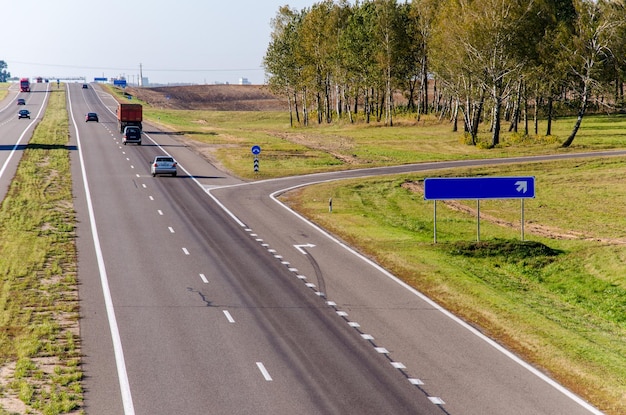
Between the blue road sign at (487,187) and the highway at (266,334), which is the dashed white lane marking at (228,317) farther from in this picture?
the blue road sign at (487,187)

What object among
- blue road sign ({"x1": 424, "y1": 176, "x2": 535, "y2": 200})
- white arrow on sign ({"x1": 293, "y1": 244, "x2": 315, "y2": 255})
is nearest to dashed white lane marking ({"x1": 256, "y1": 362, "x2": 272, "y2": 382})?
Result: white arrow on sign ({"x1": 293, "y1": 244, "x2": 315, "y2": 255})

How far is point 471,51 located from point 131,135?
33470 millimetres

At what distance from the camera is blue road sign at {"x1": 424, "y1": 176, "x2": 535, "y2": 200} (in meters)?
36.6

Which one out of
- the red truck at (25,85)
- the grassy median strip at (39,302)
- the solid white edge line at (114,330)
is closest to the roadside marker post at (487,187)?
the solid white edge line at (114,330)

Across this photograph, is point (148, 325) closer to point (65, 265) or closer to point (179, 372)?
point (179, 372)

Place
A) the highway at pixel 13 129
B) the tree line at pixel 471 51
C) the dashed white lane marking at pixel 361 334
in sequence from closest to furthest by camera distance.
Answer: the dashed white lane marking at pixel 361 334, the highway at pixel 13 129, the tree line at pixel 471 51

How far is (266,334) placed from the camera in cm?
2294

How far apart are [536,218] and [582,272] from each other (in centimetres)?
1419

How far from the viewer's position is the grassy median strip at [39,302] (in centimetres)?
1850

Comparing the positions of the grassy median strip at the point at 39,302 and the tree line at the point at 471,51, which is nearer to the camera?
the grassy median strip at the point at 39,302

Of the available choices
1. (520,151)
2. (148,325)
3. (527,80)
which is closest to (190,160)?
(520,151)

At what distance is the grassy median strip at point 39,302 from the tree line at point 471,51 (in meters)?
42.4

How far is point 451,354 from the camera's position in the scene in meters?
21.4

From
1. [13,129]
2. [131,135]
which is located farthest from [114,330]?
[13,129]
